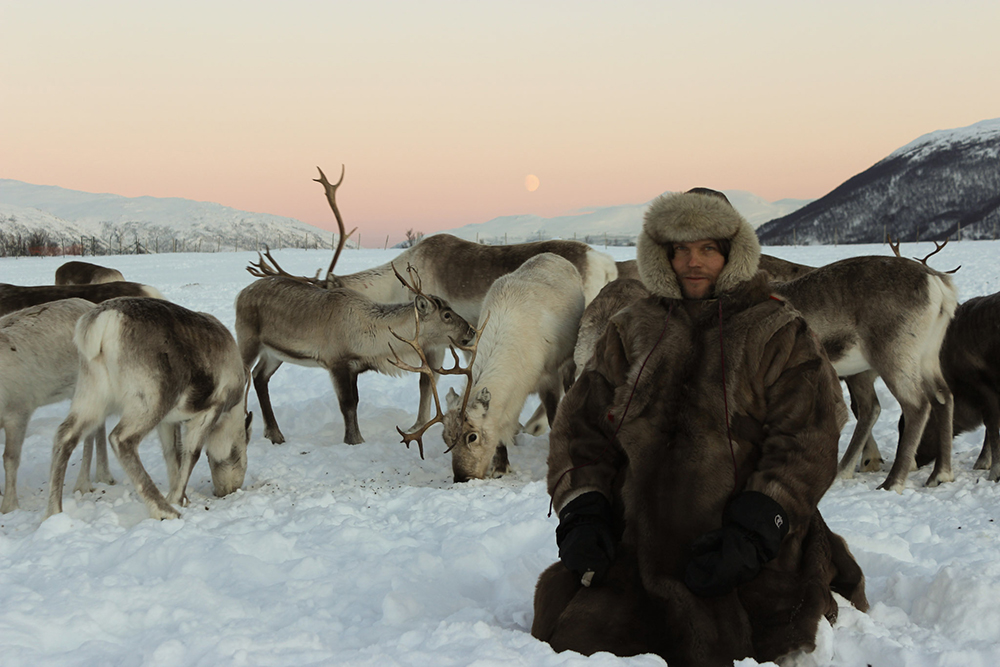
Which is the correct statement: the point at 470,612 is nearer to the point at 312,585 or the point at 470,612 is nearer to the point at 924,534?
the point at 312,585

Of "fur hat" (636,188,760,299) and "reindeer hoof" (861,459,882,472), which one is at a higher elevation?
"fur hat" (636,188,760,299)

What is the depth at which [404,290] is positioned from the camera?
1023 cm

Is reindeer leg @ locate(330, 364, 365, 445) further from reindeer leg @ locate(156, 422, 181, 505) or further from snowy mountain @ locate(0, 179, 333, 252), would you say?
snowy mountain @ locate(0, 179, 333, 252)

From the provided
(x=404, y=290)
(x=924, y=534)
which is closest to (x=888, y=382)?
(x=924, y=534)

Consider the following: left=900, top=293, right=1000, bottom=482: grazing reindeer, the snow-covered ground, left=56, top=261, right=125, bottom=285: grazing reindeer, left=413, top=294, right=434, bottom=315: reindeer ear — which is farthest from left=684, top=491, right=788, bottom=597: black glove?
left=56, top=261, right=125, bottom=285: grazing reindeer

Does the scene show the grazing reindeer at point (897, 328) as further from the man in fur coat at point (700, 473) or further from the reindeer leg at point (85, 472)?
the reindeer leg at point (85, 472)

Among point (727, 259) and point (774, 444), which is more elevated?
point (727, 259)

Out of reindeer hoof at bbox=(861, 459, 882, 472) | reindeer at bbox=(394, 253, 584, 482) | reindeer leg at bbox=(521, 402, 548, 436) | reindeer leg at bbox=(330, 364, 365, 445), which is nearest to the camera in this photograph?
reindeer at bbox=(394, 253, 584, 482)

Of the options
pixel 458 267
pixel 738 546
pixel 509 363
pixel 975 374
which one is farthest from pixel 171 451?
pixel 975 374

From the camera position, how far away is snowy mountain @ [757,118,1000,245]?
370 feet

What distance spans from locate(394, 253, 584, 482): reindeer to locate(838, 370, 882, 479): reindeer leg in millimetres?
2571

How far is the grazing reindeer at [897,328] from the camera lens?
585cm

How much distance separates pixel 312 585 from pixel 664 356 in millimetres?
A: 2062

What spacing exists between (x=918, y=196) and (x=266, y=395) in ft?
448
